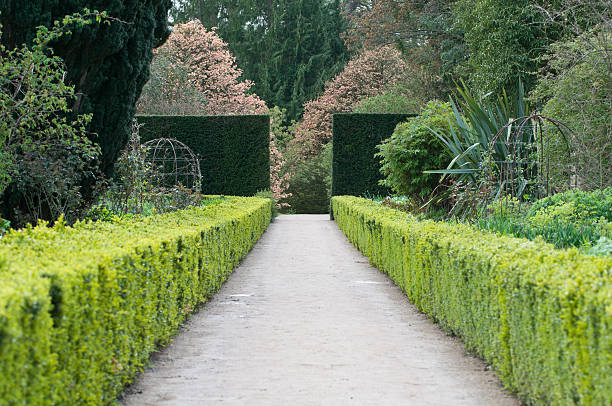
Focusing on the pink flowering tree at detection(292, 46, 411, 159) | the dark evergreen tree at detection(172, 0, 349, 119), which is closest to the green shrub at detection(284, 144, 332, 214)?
the pink flowering tree at detection(292, 46, 411, 159)

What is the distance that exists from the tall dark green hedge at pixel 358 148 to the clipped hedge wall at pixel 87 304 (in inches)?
566

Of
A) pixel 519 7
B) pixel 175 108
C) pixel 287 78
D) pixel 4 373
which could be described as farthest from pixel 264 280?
pixel 287 78

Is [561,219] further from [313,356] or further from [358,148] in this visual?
[358,148]

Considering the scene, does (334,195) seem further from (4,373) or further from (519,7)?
(4,373)

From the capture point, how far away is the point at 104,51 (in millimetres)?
10062

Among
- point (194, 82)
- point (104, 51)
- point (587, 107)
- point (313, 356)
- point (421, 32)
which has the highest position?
point (421, 32)

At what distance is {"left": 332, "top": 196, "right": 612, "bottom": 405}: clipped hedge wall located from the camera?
306 cm

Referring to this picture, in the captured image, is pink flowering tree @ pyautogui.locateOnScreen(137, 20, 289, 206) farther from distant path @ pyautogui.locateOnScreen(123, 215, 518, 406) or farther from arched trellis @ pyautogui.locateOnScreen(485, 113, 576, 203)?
distant path @ pyautogui.locateOnScreen(123, 215, 518, 406)

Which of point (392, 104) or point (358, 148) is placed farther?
point (392, 104)

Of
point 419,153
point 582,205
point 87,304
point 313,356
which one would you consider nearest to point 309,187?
point 419,153

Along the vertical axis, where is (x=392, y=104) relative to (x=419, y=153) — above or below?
above

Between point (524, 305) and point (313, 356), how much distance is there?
188cm

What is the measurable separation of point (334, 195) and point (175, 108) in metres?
8.16

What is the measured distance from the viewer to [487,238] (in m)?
5.88
